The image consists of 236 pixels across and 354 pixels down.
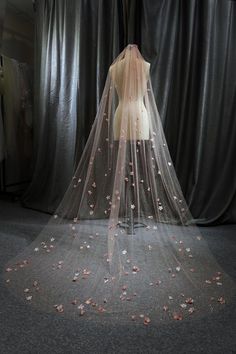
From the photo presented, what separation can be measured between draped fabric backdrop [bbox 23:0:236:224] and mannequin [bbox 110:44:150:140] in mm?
768

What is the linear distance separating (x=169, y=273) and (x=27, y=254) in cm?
95

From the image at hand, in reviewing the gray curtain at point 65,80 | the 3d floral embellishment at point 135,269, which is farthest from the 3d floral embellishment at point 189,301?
the gray curtain at point 65,80

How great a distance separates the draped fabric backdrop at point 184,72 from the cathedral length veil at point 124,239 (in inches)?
31.3

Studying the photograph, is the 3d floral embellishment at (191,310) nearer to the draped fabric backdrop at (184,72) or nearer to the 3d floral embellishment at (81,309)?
the 3d floral embellishment at (81,309)

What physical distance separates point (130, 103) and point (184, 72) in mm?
1029

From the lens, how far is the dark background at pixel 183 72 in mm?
2949

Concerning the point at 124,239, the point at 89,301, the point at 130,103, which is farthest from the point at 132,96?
the point at 89,301

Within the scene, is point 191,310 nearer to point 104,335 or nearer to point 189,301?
point 189,301

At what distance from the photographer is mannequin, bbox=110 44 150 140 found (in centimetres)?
224

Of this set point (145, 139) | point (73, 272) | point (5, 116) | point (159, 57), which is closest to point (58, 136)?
point (5, 116)

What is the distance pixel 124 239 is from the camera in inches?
85.4

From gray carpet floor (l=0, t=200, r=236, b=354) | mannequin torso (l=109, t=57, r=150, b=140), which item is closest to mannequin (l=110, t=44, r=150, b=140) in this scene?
mannequin torso (l=109, t=57, r=150, b=140)

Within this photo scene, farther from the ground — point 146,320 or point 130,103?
point 130,103

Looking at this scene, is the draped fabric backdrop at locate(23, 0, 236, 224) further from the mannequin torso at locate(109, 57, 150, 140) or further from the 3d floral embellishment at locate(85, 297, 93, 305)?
the 3d floral embellishment at locate(85, 297, 93, 305)
